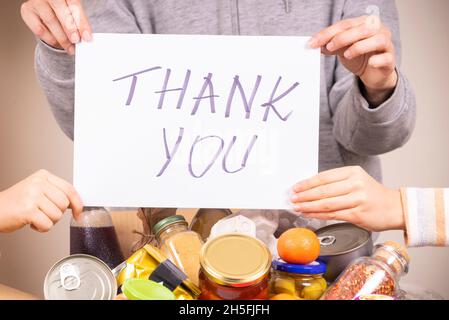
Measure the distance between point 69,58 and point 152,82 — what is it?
23cm

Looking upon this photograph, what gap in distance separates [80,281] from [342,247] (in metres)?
0.32

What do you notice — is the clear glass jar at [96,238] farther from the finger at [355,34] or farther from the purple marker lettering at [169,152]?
the finger at [355,34]

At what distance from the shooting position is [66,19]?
72 cm

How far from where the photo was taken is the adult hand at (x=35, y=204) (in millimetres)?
635

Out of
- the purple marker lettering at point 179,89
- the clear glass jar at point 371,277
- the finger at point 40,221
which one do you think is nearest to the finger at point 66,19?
the purple marker lettering at point 179,89

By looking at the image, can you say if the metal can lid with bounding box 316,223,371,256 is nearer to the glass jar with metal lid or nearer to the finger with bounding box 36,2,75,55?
the glass jar with metal lid

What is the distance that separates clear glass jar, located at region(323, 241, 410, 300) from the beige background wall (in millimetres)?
930

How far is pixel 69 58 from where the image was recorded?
0.84m

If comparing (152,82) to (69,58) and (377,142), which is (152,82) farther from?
(377,142)

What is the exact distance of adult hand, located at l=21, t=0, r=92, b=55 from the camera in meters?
0.70

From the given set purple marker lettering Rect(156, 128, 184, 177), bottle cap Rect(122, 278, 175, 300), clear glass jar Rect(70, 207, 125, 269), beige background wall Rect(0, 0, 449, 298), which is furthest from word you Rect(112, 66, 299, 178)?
beige background wall Rect(0, 0, 449, 298)
